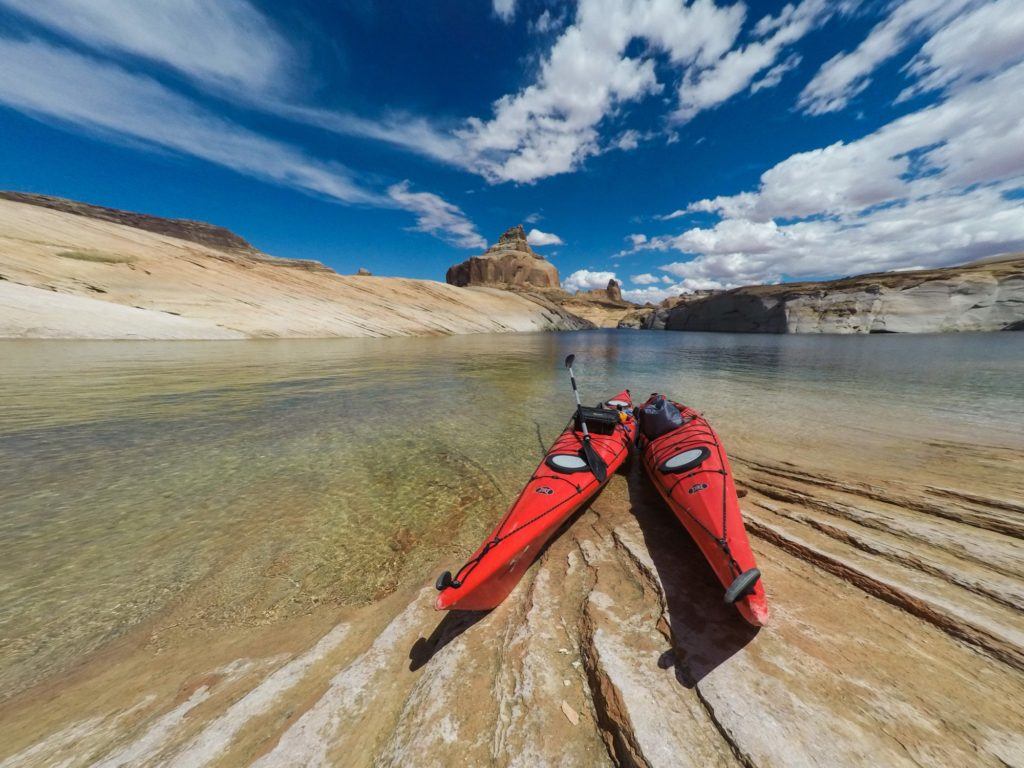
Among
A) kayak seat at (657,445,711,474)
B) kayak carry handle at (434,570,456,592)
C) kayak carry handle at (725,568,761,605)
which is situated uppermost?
kayak seat at (657,445,711,474)

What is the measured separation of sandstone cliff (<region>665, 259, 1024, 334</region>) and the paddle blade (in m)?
76.8

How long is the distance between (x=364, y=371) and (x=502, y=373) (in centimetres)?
655

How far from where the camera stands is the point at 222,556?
4.10 meters

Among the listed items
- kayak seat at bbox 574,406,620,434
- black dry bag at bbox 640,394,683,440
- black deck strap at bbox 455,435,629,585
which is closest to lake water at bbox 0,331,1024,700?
black deck strap at bbox 455,435,629,585

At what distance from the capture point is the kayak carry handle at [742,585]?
2.60 metres

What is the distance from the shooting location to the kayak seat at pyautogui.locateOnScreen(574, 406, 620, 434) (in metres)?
6.34

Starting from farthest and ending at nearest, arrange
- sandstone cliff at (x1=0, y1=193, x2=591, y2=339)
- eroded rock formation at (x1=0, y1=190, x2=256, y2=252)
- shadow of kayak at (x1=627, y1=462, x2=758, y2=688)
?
eroded rock formation at (x1=0, y1=190, x2=256, y2=252) → sandstone cliff at (x1=0, y1=193, x2=591, y2=339) → shadow of kayak at (x1=627, y1=462, x2=758, y2=688)

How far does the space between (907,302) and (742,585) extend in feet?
270

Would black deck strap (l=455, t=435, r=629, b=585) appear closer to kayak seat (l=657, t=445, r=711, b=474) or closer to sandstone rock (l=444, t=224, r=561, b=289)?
kayak seat (l=657, t=445, r=711, b=474)

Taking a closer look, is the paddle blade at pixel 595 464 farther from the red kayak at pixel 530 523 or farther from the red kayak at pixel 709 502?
the red kayak at pixel 709 502

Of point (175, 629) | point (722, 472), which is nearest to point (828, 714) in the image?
point (722, 472)

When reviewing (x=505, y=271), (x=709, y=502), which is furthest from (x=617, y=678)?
(x=505, y=271)

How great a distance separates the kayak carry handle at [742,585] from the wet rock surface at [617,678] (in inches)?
14.2

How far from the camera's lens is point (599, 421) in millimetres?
6391
